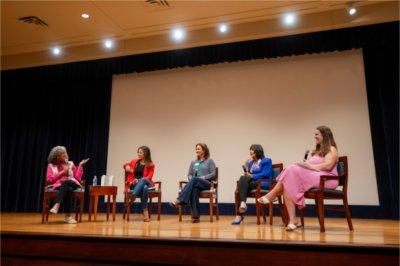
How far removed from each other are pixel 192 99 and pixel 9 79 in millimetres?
3960

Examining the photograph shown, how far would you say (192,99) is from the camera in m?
5.88

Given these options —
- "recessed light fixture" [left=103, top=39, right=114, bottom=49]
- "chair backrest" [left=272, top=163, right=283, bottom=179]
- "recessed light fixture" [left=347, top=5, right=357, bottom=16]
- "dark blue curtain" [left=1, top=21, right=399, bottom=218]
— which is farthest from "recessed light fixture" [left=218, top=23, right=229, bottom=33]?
"chair backrest" [left=272, top=163, right=283, bottom=179]

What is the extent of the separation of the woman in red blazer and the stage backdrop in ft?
4.10

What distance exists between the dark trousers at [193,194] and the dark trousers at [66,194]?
1.25 meters

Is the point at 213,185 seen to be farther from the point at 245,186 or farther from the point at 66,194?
the point at 66,194

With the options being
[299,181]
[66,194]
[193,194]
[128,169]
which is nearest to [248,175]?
[193,194]

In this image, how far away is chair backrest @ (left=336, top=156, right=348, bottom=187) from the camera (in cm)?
305

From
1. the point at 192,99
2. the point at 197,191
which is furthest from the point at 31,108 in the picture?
the point at 197,191

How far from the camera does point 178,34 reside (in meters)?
5.87

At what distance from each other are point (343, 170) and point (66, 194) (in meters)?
2.98

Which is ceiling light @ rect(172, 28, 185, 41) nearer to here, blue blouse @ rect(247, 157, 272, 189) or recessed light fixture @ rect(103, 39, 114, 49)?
recessed light fixture @ rect(103, 39, 114, 49)

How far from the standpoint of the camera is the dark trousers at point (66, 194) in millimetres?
3779

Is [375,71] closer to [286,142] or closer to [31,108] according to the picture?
[286,142]

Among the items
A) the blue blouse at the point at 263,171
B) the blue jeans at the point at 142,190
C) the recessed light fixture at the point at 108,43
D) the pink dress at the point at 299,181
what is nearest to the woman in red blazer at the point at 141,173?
the blue jeans at the point at 142,190
